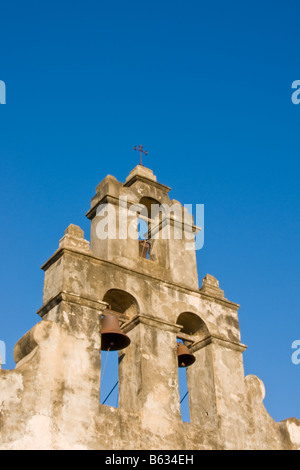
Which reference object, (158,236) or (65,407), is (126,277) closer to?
(158,236)

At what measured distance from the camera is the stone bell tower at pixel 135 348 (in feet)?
36.8

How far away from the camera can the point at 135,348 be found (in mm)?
12734

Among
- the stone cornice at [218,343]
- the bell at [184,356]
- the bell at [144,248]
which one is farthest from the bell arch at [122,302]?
the bell at [144,248]

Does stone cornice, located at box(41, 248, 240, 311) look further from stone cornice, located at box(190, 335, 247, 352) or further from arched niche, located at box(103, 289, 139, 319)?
stone cornice, located at box(190, 335, 247, 352)

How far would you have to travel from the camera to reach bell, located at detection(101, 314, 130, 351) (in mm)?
12484

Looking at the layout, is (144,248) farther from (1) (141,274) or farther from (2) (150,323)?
(2) (150,323)

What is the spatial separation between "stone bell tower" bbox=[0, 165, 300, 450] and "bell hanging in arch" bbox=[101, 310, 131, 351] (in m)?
0.11

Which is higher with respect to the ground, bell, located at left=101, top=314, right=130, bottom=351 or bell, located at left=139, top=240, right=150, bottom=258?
bell, located at left=139, top=240, right=150, bottom=258

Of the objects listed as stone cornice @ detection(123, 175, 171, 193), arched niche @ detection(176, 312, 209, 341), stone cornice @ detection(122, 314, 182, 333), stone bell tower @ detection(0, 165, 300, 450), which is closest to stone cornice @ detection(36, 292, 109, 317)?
stone bell tower @ detection(0, 165, 300, 450)

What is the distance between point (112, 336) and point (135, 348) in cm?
45

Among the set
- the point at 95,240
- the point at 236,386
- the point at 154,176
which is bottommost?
the point at 236,386
